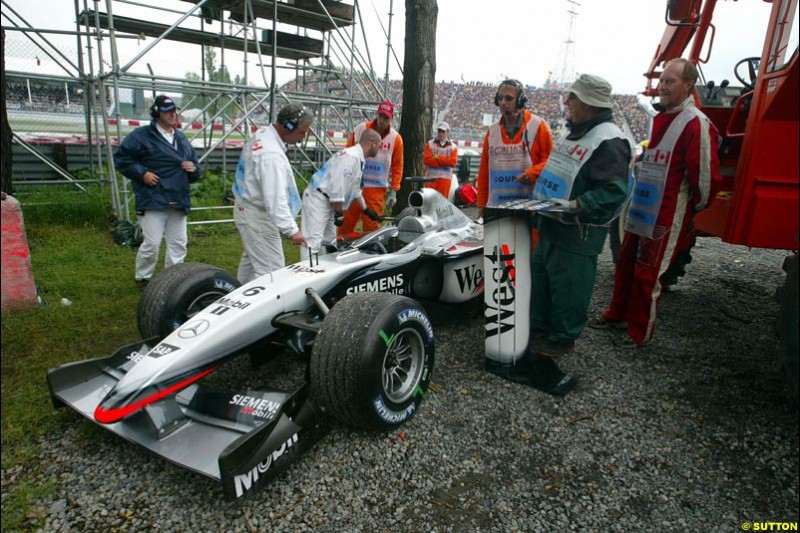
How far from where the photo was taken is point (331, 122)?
70.0ft

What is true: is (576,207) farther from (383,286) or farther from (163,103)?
(163,103)

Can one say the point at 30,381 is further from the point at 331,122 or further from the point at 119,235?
the point at 331,122

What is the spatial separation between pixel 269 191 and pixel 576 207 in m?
2.21

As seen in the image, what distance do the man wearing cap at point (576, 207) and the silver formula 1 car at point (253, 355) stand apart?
3.26 ft

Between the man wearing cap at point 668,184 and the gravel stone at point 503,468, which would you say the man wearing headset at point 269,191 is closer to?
the gravel stone at point 503,468

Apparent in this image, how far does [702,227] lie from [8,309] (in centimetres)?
460

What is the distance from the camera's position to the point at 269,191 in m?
3.80

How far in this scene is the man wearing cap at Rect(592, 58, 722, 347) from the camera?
137 inches

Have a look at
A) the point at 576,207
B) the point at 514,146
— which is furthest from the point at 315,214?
the point at 576,207

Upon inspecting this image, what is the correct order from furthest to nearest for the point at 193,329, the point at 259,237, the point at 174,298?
the point at 259,237
the point at 174,298
the point at 193,329

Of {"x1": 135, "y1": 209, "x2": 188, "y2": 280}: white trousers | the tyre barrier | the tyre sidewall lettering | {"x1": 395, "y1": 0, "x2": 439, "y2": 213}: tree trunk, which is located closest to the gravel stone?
the tyre sidewall lettering

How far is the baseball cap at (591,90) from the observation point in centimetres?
322

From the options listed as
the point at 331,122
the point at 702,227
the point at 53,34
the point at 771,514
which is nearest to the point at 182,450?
the point at 771,514

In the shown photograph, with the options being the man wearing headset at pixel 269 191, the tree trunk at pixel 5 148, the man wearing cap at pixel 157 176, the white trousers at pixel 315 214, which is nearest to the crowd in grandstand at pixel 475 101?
the tree trunk at pixel 5 148
